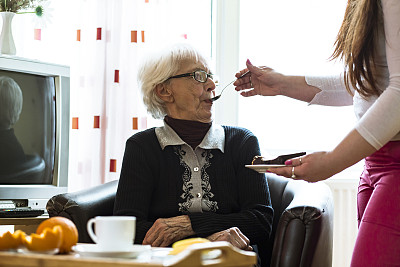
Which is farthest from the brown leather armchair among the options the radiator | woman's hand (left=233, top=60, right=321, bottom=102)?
the radiator

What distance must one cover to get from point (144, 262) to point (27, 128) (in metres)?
1.55

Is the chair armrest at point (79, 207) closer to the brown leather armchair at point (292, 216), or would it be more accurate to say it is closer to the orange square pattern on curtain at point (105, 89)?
the brown leather armchair at point (292, 216)

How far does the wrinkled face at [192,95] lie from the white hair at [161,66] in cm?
2

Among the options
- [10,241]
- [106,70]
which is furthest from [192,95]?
[10,241]

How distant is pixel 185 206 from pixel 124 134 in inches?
45.3

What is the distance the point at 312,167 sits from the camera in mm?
1528

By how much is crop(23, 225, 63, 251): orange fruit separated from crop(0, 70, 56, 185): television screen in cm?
132

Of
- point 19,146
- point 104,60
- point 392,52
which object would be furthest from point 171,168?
point 104,60

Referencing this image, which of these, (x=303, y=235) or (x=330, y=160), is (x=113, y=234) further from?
(x=303, y=235)

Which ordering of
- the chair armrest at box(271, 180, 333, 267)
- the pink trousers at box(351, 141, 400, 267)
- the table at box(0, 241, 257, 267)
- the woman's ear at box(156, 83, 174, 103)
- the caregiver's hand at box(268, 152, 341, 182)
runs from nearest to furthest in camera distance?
the table at box(0, 241, 257, 267) → the pink trousers at box(351, 141, 400, 267) → the caregiver's hand at box(268, 152, 341, 182) → the chair armrest at box(271, 180, 333, 267) → the woman's ear at box(156, 83, 174, 103)

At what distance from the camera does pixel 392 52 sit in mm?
1424

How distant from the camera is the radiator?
3205mm

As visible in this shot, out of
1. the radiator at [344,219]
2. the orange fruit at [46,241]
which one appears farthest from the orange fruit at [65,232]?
the radiator at [344,219]

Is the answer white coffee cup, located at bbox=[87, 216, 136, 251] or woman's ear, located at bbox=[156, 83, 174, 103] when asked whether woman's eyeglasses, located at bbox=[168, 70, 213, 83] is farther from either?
white coffee cup, located at bbox=[87, 216, 136, 251]
